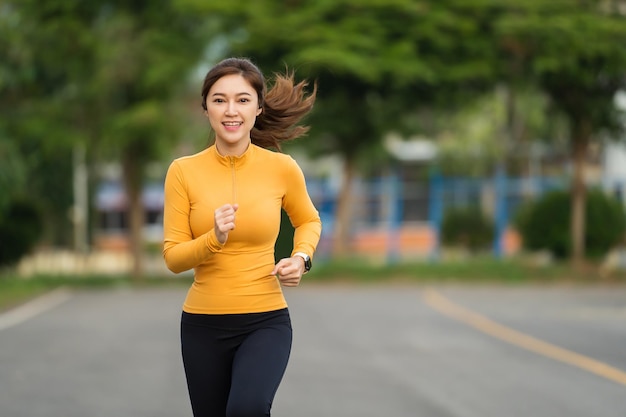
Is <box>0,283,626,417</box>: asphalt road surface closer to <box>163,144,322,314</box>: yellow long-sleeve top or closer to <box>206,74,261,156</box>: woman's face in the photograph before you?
<box>163,144,322,314</box>: yellow long-sleeve top

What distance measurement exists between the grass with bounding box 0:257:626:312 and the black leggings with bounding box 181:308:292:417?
20737 millimetres

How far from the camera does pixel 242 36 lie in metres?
25.5

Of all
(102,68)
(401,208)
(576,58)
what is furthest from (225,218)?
(401,208)

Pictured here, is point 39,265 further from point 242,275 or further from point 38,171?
point 242,275

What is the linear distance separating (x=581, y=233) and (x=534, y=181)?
21088 millimetres

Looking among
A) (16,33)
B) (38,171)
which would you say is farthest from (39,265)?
(16,33)

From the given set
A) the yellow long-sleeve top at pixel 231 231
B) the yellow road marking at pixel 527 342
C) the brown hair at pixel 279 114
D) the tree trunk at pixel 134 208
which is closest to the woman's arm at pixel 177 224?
the yellow long-sleeve top at pixel 231 231

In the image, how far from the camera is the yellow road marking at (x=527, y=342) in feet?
35.3

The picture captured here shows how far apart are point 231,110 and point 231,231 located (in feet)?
1.46

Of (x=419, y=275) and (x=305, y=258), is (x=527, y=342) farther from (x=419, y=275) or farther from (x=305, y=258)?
(x=419, y=275)

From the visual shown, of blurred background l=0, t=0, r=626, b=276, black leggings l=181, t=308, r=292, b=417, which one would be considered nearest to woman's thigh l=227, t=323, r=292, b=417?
black leggings l=181, t=308, r=292, b=417

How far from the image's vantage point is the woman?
14.5ft

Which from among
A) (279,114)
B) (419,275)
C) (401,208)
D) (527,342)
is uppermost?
(279,114)

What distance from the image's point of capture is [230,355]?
4.55 m
